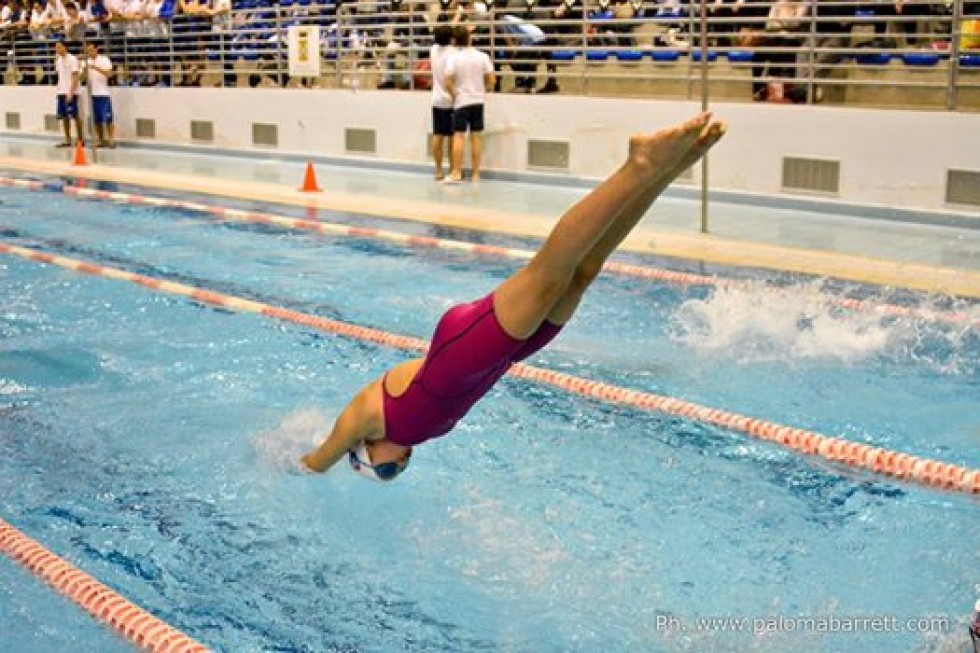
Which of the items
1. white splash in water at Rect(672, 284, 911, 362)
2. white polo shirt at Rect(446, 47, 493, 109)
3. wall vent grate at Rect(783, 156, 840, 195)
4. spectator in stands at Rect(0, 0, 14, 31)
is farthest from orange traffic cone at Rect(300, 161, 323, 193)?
spectator in stands at Rect(0, 0, 14, 31)

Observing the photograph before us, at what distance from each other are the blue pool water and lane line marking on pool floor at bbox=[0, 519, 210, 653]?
0.06 meters

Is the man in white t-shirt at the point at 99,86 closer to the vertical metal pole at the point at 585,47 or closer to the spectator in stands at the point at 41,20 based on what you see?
the spectator in stands at the point at 41,20

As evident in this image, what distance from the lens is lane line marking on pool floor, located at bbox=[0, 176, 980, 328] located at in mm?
6141

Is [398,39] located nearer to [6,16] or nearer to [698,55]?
[698,55]

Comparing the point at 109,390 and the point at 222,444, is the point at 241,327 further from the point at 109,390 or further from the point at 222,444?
the point at 222,444

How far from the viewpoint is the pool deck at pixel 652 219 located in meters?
7.31

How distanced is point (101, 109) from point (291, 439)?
1308cm

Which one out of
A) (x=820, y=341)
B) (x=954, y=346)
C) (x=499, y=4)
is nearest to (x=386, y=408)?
(x=820, y=341)

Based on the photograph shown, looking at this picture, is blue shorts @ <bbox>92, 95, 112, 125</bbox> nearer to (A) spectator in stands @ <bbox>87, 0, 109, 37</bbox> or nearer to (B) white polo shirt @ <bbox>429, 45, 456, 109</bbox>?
(A) spectator in stands @ <bbox>87, 0, 109, 37</bbox>

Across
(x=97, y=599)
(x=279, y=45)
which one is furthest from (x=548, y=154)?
(x=97, y=599)

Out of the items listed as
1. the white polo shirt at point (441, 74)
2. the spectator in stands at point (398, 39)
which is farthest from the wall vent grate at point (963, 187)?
the spectator in stands at point (398, 39)

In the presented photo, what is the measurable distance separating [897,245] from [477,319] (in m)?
5.94

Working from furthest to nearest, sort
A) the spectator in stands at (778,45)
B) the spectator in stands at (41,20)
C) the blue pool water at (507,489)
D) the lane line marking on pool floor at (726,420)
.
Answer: the spectator in stands at (41,20), the spectator in stands at (778,45), the lane line marking on pool floor at (726,420), the blue pool water at (507,489)

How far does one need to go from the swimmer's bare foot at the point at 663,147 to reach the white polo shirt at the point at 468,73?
9.18 metres
